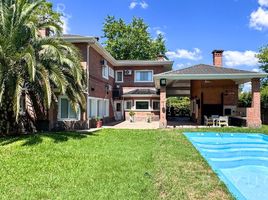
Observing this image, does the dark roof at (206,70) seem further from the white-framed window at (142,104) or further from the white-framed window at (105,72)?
the white-framed window at (142,104)

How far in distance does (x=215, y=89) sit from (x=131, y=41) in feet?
88.3

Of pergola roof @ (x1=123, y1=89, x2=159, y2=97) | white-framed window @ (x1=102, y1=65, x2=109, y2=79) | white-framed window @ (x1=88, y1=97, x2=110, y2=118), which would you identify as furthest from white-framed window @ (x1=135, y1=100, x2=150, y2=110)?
white-framed window @ (x1=102, y1=65, x2=109, y2=79)

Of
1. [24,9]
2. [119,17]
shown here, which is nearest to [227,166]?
[24,9]

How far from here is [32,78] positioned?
14164mm

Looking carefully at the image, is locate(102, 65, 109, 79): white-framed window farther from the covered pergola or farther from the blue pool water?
the blue pool water

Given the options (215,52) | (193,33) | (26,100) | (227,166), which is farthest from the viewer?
(193,33)

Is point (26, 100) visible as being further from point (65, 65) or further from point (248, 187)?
point (248, 187)

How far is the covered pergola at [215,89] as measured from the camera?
22484mm

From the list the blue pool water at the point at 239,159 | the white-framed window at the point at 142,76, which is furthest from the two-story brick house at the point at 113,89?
the blue pool water at the point at 239,159

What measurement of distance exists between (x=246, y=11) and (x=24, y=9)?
66.5ft

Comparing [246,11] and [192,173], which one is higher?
[246,11]

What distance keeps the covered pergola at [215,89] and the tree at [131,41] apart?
20.5 m

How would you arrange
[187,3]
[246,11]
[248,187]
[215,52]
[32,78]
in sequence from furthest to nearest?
1. [215,52]
2. [246,11]
3. [187,3]
4. [32,78]
5. [248,187]

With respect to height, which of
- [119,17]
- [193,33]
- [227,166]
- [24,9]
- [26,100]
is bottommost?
[227,166]
